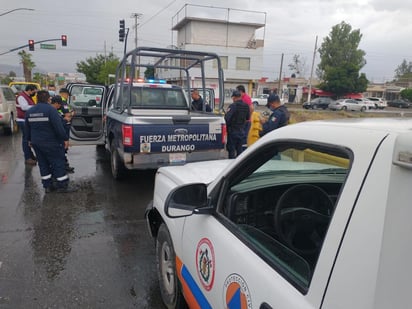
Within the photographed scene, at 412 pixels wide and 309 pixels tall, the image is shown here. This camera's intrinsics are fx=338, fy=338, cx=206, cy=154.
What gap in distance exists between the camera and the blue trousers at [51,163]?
569 cm

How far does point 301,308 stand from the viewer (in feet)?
3.88

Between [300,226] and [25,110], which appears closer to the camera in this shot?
[300,226]

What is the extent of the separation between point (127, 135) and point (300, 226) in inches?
161

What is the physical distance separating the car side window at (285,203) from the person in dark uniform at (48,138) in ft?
14.4

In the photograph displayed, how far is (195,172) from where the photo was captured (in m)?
2.89

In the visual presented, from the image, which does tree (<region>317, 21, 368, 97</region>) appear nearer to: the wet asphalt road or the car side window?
the wet asphalt road

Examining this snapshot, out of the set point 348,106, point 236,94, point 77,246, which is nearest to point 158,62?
point 236,94

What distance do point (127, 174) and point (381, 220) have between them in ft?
20.0

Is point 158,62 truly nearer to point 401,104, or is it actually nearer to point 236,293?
point 236,293

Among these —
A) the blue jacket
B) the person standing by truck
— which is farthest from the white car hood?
the person standing by truck

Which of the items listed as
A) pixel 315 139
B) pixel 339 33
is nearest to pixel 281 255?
pixel 315 139

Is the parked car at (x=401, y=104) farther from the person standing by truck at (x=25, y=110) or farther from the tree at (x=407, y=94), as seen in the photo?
the person standing by truck at (x=25, y=110)

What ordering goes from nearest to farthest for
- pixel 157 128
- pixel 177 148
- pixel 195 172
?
pixel 195 172
pixel 157 128
pixel 177 148

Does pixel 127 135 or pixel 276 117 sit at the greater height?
pixel 276 117
